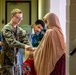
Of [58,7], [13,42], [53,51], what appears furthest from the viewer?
[58,7]

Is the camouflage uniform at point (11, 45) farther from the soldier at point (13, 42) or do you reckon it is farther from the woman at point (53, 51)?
the woman at point (53, 51)

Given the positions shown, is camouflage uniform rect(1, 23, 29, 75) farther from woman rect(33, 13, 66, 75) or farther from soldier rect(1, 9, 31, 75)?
woman rect(33, 13, 66, 75)

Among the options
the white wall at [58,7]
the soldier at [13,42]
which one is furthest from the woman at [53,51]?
the white wall at [58,7]

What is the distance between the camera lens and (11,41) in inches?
147

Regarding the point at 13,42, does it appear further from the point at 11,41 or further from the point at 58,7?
the point at 58,7

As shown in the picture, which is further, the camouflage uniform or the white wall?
the white wall

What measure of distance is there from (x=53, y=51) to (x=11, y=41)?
101 centimetres

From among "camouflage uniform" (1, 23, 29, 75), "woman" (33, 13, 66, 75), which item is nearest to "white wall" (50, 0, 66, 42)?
"camouflage uniform" (1, 23, 29, 75)

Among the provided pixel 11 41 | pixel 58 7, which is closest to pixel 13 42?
pixel 11 41

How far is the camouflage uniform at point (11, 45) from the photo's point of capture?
374 centimetres

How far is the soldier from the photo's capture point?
375 cm
